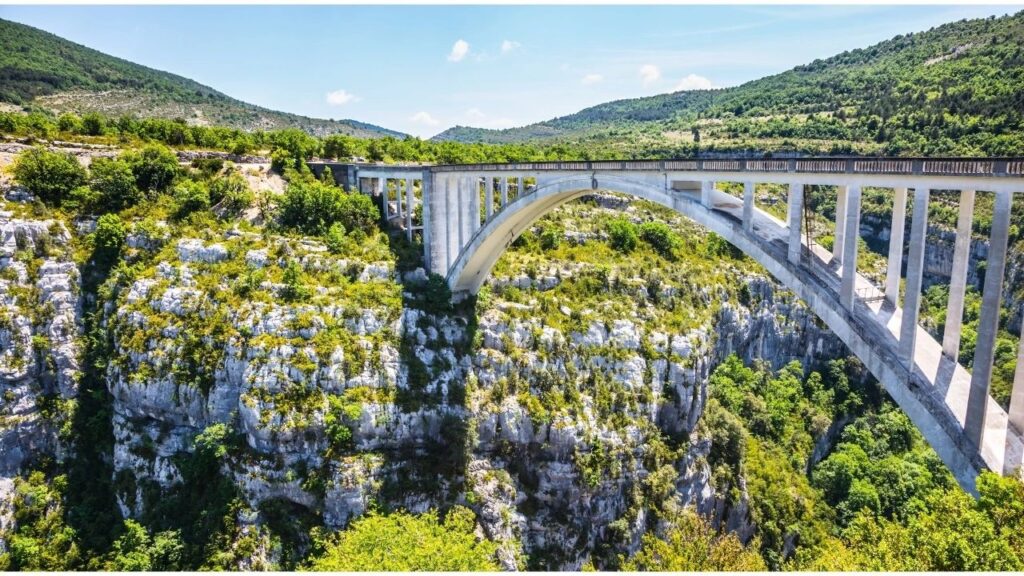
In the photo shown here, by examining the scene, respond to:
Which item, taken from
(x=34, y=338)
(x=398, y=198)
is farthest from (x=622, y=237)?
(x=34, y=338)

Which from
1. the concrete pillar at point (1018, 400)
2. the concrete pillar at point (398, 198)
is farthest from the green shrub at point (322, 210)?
the concrete pillar at point (1018, 400)

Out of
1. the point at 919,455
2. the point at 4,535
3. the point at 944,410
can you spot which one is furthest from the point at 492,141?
the point at 944,410

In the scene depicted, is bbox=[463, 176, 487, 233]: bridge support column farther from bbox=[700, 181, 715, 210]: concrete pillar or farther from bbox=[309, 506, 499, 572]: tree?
bbox=[309, 506, 499, 572]: tree

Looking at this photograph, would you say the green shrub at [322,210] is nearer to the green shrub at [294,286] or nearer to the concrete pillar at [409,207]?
the concrete pillar at [409,207]

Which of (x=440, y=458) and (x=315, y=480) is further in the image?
(x=440, y=458)

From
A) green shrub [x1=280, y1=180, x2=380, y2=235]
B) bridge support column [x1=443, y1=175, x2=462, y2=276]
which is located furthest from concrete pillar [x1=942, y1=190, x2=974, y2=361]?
green shrub [x1=280, y1=180, x2=380, y2=235]

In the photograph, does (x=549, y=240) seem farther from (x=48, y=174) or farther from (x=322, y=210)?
(x=48, y=174)

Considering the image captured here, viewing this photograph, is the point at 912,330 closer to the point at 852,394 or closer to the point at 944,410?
the point at 944,410
